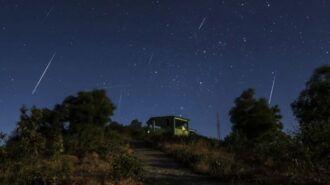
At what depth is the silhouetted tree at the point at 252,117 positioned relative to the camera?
1633 inches

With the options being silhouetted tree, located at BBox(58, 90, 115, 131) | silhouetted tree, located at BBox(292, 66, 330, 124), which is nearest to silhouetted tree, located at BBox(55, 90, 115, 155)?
silhouetted tree, located at BBox(58, 90, 115, 131)

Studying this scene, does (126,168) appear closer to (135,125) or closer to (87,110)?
(87,110)

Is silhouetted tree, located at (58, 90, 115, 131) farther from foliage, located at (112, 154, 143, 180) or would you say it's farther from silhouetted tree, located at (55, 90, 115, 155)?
foliage, located at (112, 154, 143, 180)

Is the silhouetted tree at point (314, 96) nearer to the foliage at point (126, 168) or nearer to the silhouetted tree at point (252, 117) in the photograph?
the silhouetted tree at point (252, 117)

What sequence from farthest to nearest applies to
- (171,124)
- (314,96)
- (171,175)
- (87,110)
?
(171,124) < (87,110) < (314,96) < (171,175)

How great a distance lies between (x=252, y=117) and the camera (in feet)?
136

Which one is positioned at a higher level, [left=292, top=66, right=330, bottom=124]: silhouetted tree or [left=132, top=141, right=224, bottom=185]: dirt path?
[left=292, top=66, right=330, bottom=124]: silhouetted tree

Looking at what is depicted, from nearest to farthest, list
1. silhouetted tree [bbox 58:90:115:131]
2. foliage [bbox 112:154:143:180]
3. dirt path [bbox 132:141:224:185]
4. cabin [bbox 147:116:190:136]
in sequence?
foliage [bbox 112:154:143:180]
dirt path [bbox 132:141:224:185]
silhouetted tree [bbox 58:90:115:131]
cabin [bbox 147:116:190:136]

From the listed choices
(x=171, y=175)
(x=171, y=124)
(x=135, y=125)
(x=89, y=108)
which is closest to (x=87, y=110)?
(x=89, y=108)

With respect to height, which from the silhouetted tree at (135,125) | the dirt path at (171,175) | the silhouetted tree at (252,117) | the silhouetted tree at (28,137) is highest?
the silhouetted tree at (135,125)

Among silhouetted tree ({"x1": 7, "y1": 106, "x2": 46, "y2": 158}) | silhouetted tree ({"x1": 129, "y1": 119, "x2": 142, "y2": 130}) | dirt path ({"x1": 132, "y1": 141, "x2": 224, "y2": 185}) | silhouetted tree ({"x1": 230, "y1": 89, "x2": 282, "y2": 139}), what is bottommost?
dirt path ({"x1": 132, "y1": 141, "x2": 224, "y2": 185})

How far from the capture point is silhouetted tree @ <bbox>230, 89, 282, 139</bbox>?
1633 inches

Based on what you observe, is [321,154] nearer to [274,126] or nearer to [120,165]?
[120,165]

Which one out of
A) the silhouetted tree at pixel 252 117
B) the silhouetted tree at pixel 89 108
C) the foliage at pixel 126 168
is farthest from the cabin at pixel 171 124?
the foliage at pixel 126 168
